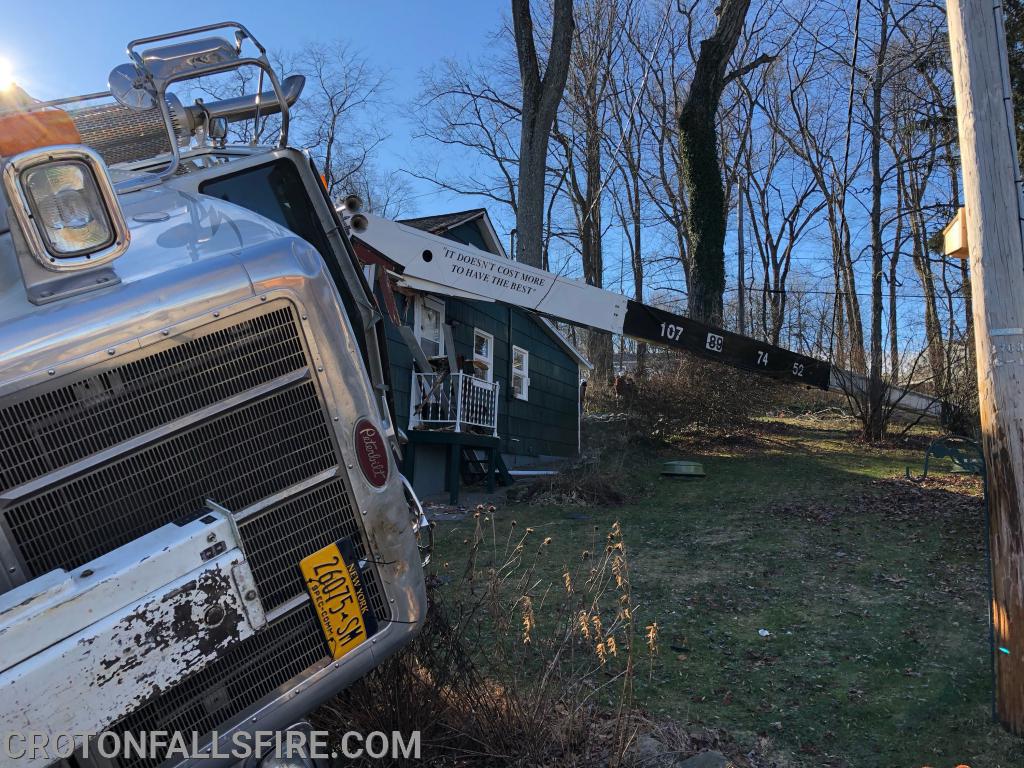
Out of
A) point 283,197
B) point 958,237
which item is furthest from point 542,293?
point 283,197

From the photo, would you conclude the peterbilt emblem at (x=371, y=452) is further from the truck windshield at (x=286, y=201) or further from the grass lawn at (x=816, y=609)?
the grass lawn at (x=816, y=609)

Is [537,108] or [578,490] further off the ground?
[537,108]

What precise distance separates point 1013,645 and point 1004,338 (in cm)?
160

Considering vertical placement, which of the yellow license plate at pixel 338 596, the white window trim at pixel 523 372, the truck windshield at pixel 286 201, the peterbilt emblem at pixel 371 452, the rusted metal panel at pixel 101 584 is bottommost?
the yellow license plate at pixel 338 596

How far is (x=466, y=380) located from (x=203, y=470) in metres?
10.9

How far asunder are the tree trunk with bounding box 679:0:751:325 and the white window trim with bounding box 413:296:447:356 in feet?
23.5

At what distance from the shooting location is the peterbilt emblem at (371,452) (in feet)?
8.51

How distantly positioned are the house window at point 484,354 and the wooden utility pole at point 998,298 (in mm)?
11624

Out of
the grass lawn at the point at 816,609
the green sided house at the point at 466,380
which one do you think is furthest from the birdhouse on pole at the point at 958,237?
the green sided house at the point at 466,380

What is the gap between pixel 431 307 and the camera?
13836mm

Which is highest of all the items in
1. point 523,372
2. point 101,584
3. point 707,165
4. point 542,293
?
point 707,165

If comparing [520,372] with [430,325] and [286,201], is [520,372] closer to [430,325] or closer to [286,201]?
[430,325]

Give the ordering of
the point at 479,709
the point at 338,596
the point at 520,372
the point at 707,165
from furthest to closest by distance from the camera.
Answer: the point at 707,165
the point at 520,372
the point at 479,709
the point at 338,596

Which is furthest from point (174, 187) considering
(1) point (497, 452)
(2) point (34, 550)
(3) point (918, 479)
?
(3) point (918, 479)
